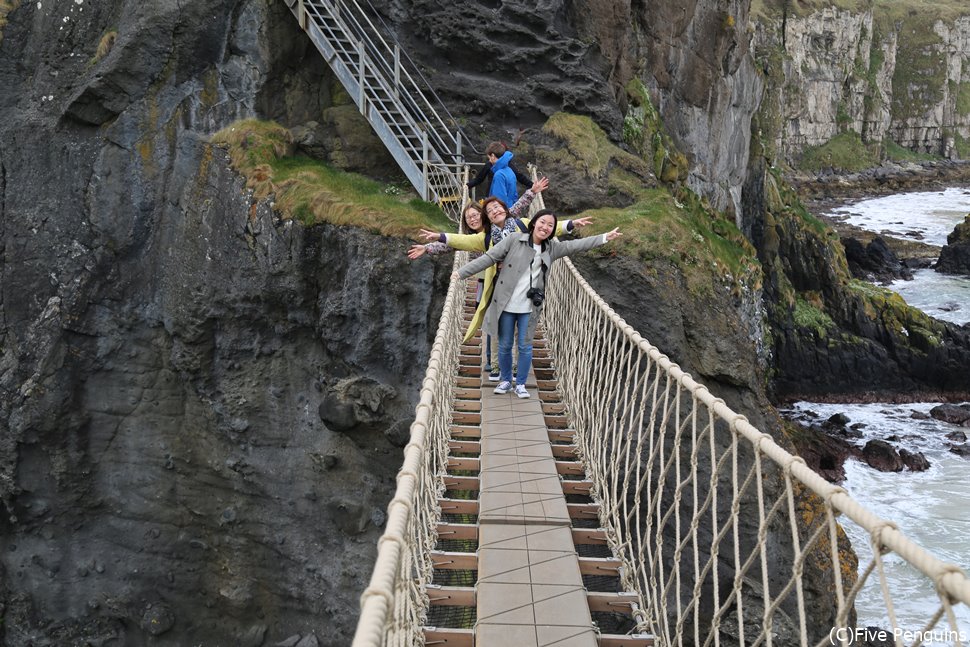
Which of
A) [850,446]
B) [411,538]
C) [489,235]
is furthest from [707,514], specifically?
[850,446]

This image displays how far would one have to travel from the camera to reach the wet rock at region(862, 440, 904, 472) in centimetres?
1673

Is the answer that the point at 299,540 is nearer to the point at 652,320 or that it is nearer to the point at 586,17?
the point at 652,320

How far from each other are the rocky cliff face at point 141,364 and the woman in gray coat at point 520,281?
5.62m

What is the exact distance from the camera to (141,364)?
454 inches

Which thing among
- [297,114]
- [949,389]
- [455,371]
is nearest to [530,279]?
[455,371]

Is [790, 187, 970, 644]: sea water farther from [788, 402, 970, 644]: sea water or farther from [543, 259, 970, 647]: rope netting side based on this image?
[543, 259, 970, 647]: rope netting side

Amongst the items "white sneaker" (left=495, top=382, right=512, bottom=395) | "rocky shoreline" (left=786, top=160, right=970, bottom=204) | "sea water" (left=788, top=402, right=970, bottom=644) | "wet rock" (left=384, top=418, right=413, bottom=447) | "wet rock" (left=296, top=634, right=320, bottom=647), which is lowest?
"wet rock" (left=296, top=634, right=320, bottom=647)

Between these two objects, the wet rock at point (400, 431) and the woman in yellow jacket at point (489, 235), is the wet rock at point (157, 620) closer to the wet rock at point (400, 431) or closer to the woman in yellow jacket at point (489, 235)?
the wet rock at point (400, 431)

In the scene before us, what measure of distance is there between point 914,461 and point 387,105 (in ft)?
47.6

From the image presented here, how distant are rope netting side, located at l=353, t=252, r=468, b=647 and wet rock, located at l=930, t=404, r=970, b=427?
19310mm

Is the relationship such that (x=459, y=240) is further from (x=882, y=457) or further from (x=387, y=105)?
(x=882, y=457)

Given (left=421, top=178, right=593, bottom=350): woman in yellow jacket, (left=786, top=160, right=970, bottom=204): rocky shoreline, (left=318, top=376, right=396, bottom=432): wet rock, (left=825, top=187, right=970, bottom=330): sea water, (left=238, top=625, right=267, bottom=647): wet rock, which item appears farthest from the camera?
(left=786, top=160, right=970, bottom=204): rocky shoreline

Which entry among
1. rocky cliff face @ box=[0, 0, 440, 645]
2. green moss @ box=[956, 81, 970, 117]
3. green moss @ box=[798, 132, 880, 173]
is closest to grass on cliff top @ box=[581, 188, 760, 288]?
rocky cliff face @ box=[0, 0, 440, 645]

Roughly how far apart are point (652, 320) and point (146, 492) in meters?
8.46
